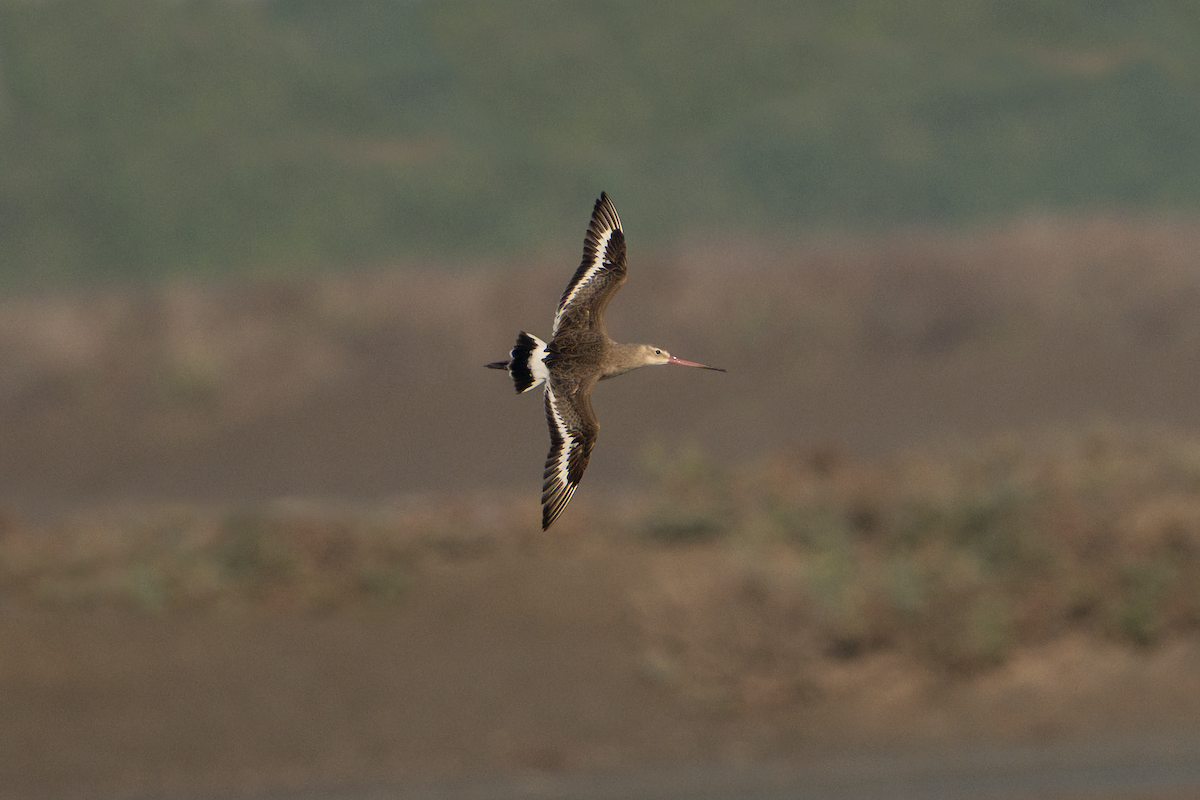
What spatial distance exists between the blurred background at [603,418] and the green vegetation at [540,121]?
39 cm

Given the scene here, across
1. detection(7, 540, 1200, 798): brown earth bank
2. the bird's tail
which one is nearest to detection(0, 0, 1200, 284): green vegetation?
detection(7, 540, 1200, 798): brown earth bank

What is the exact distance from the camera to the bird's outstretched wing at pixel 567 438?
10.4 m

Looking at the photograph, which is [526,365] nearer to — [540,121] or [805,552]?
[805,552]

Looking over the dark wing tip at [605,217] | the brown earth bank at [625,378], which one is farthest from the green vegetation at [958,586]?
the brown earth bank at [625,378]

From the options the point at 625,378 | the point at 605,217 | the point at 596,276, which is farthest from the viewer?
the point at 625,378

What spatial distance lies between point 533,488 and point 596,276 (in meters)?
24.2

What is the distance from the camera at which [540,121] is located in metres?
117

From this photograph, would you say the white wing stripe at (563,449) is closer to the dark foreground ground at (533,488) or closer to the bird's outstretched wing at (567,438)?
the bird's outstretched wing at (567,438)

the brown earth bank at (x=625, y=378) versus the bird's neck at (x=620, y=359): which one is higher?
the brown earth bank at (x=625, y=378)

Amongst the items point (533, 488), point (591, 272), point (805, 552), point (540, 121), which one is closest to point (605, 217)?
point (591, 272)

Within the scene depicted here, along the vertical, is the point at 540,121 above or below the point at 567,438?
above

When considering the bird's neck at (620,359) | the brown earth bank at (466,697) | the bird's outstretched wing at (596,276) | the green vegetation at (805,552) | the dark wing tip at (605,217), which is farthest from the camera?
the brown earth bank at (466,697)

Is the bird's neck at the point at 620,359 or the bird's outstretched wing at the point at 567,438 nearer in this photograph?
the bird's outstretched wing at the point at 567,438

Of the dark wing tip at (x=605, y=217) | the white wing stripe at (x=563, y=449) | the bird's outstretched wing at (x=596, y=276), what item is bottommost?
the white wing stripe at (x=563, y=449)
